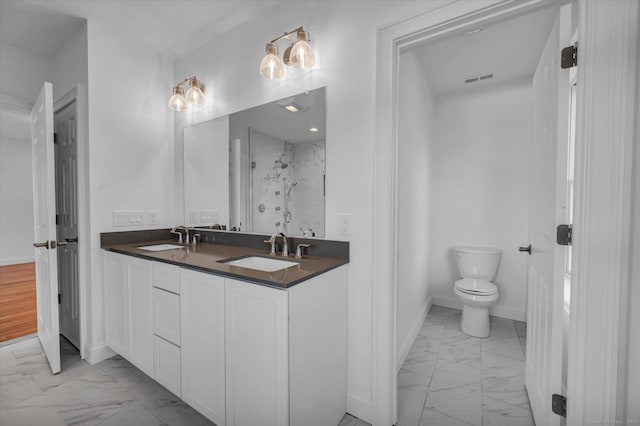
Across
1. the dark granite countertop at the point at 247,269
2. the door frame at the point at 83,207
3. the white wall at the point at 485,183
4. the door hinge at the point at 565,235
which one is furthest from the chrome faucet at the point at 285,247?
the white wall at the point at 485,183

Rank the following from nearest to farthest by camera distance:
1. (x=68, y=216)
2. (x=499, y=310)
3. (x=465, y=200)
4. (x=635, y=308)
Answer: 1. (x=635, y=308)
2. (x=68, y=216)
3. (x=499, y=310)
4. (x=465, y=200)

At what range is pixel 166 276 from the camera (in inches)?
60.8

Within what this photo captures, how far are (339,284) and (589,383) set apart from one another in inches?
40.6

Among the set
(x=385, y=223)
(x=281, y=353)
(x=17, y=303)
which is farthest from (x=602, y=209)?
(x=17, y=303)

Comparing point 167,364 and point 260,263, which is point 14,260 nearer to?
point 167,364

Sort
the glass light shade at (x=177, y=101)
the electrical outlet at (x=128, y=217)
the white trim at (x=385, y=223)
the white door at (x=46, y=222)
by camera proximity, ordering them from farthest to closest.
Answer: the glass light shade at (x=177, y=101)
the electrical outlet at (x=128, y=217)
the white door at (x=46, y=222)
the white trim at (x=385, y=223)

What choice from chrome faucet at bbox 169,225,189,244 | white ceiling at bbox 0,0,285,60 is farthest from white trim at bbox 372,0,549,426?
chrome faucet at bbox 169,225,189,244

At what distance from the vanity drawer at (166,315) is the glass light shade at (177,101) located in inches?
60.9

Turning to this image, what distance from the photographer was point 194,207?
244 cm

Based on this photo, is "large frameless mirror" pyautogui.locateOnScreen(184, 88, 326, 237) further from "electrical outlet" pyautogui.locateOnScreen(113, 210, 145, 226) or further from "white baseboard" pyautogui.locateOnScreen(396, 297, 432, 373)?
"white baseboard" pyautogui.locateOnScreen(396, 297, 432, 373)

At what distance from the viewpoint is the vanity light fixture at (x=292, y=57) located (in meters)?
1.56

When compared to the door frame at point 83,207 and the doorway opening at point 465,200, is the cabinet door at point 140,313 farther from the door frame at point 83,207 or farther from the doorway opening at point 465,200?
the doorway opening at point 465,200

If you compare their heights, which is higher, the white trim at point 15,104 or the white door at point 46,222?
the white trim at point 15,104

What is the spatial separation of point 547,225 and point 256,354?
1.50 m
